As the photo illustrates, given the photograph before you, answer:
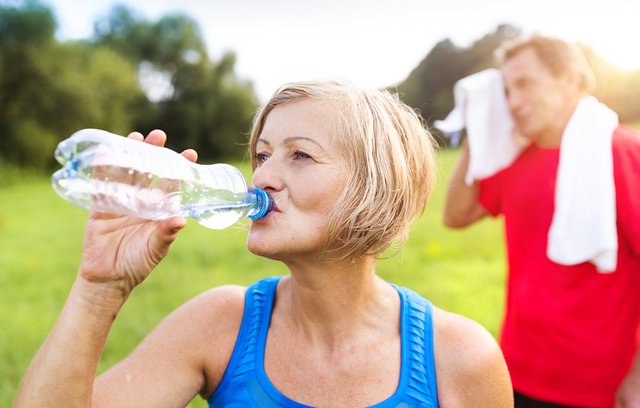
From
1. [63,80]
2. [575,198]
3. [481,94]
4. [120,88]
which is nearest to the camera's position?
[575,198]

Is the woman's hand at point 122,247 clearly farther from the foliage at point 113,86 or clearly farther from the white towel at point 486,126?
the foliage at point 113,86

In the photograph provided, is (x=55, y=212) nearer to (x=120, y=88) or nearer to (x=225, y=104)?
(x=120, y=88)

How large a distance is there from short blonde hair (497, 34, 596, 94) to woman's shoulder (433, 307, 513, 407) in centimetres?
157

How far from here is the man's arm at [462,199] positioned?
3631 millimetres

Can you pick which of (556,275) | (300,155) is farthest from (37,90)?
(300,155)

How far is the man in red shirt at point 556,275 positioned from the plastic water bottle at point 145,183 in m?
1.61

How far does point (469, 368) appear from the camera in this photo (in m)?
1.99

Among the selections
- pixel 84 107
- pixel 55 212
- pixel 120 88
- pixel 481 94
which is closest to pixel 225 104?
pixel 120 88

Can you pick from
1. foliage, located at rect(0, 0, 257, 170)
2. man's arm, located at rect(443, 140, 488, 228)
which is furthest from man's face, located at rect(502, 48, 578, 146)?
foliage, located at rect(0, 0, 257, 170)

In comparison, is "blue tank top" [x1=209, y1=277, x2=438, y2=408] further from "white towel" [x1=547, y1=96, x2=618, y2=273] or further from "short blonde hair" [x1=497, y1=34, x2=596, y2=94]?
"short blonde hair" [x1=497, y1=34, x2=596, y2=94]

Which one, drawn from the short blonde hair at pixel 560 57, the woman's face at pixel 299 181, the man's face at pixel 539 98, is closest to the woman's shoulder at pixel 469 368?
the woman's face at pixel 299 181

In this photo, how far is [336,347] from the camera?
2.12 metres

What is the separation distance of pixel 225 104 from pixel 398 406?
36.9 m

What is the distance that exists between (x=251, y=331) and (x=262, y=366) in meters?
0.13
